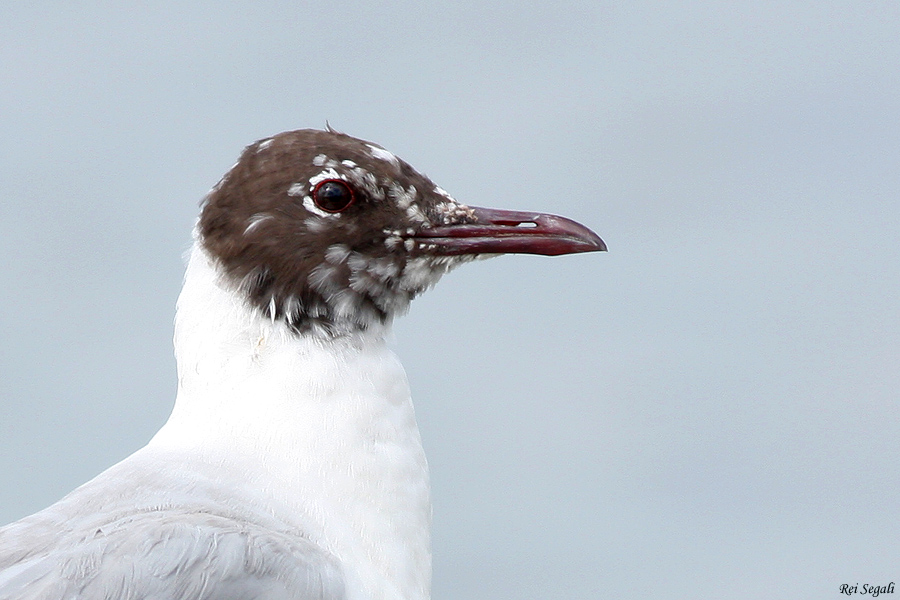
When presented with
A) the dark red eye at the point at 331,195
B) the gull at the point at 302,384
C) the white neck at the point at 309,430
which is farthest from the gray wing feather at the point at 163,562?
the dark red eye at the point at 331,195

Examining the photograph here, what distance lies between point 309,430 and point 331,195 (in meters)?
0.66

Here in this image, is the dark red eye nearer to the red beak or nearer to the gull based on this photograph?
the gull

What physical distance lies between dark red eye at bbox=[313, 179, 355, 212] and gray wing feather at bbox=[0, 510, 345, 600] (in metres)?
0.96

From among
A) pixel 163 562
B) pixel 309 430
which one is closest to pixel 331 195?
pixel 309 430

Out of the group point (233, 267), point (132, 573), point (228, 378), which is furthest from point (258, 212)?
point (132, 573)

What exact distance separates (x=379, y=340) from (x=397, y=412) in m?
0.21

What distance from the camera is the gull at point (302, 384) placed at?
158 inches

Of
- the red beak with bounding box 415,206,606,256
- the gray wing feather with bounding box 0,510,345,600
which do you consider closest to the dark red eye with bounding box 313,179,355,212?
the red beak with bounding box 415,206,606,256

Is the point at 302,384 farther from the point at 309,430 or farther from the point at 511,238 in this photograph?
the point at 511,238

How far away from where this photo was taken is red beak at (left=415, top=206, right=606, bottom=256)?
470 centimetres

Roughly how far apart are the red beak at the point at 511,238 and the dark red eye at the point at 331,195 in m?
0.24

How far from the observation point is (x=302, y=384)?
4391 mm

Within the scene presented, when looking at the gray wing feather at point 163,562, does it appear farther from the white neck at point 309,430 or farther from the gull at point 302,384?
the white neck at point 309,430

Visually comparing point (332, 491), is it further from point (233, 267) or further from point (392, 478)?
point (233, 267)
